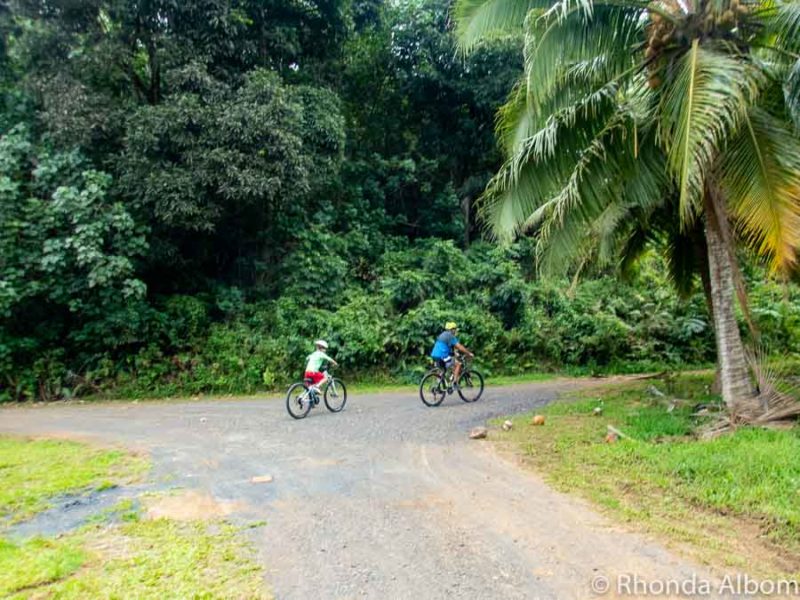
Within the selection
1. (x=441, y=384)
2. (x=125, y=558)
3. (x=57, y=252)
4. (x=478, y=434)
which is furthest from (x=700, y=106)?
(x=57, y=252)

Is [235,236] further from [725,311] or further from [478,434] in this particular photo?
[725,311]

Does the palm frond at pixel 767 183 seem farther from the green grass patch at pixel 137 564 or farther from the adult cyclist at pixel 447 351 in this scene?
the green grass patch at pixel 137 564

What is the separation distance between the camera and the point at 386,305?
55.9 feet

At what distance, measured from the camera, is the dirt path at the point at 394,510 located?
3938 millimetres

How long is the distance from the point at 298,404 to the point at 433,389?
2.66 metres

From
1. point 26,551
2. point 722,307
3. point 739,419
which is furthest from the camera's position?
point 722,307

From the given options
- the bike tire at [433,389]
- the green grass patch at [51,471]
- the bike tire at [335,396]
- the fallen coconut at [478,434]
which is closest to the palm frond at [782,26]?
the fallen coconut at [478,434]

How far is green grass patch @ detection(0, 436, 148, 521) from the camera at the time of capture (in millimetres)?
5852

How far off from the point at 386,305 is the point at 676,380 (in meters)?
8.17

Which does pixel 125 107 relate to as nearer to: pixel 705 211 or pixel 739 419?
pixel 705 211

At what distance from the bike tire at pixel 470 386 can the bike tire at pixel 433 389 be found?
42 centimetres

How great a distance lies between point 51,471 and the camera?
22.9 feet

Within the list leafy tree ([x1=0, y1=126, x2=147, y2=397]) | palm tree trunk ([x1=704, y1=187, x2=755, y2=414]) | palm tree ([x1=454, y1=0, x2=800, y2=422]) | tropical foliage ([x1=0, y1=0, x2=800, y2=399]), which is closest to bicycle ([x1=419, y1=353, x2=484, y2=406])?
tropical foliage ([x1=0, y1=0, x2=800, y2=399])

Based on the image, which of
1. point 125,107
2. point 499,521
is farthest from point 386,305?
point 499,521
